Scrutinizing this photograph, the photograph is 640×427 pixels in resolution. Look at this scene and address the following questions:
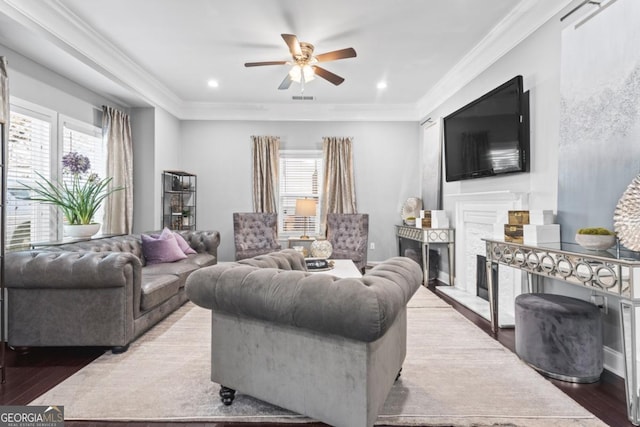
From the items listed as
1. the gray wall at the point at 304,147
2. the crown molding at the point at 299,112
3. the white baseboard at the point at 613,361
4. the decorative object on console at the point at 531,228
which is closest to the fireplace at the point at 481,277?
the decorative object on console at the point at 531,228

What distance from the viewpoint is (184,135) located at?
599 centimetres

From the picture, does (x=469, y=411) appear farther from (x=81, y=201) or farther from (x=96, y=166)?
(x=96, y=166)

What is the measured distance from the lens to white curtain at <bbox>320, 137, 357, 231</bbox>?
5918 mm

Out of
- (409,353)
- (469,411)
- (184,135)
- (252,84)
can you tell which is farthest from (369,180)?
(469,411)

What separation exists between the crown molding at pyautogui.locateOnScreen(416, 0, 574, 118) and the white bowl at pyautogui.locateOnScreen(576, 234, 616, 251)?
6.10 ft

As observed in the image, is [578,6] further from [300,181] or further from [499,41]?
[300,181]

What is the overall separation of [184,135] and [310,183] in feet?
7.70

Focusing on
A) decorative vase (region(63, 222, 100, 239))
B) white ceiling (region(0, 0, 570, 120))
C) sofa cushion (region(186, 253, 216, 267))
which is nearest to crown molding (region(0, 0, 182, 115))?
white ceiling (region(0, 0, 570, 120))

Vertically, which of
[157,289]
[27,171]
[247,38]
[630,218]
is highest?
[247,38]

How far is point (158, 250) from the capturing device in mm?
3896

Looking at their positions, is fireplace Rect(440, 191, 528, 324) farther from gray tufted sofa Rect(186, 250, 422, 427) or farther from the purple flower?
the purple flower

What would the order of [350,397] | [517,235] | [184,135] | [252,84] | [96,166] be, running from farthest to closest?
[184,135]
[252,84]
[96,166]
[517,235]
[350,397]

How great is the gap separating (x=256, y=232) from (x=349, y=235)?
1473 mm

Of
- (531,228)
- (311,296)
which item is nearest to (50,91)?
(311,296)
